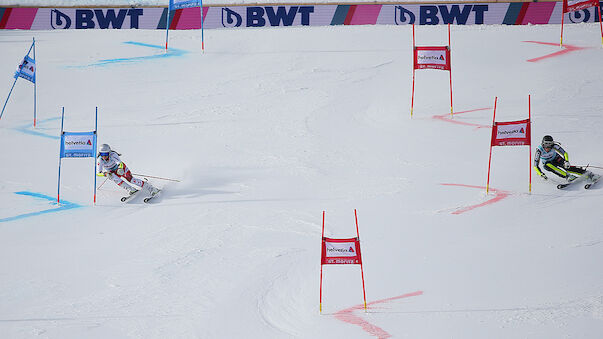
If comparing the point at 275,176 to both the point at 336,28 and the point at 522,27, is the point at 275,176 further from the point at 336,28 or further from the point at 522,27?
the point at 522,27

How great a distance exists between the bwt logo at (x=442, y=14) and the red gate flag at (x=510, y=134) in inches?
373

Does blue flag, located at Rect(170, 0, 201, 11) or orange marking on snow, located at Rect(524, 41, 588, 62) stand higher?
blue flag, located at Rect(170, 0, 201, 11)

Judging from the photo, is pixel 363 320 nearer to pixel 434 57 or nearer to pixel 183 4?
pixel 434 57

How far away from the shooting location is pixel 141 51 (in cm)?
1938

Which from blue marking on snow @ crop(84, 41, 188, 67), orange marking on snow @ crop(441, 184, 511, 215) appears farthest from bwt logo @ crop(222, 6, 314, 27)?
orange marking on snow @ crop(441, 184, 511, 215)

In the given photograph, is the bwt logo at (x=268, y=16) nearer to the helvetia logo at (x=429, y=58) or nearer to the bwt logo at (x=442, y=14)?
the bwt logo at (x=442, y=14)

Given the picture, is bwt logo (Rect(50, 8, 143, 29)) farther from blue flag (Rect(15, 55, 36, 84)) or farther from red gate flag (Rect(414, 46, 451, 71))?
red gate flag (Rect(414, 46, 451, 71))

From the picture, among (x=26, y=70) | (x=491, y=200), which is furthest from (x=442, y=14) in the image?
(x=26, y=70)

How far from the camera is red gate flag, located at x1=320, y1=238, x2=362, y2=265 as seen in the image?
778cm

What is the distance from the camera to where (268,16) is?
20703mm

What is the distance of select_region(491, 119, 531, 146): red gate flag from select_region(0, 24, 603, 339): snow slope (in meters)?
0.79

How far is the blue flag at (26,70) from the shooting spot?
15094mm

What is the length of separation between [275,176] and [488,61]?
7021 millimetres

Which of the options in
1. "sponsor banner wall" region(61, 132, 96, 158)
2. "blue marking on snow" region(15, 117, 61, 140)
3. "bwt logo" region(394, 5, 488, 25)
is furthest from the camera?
"bwt logo" region(394, 5, 488, 25)
